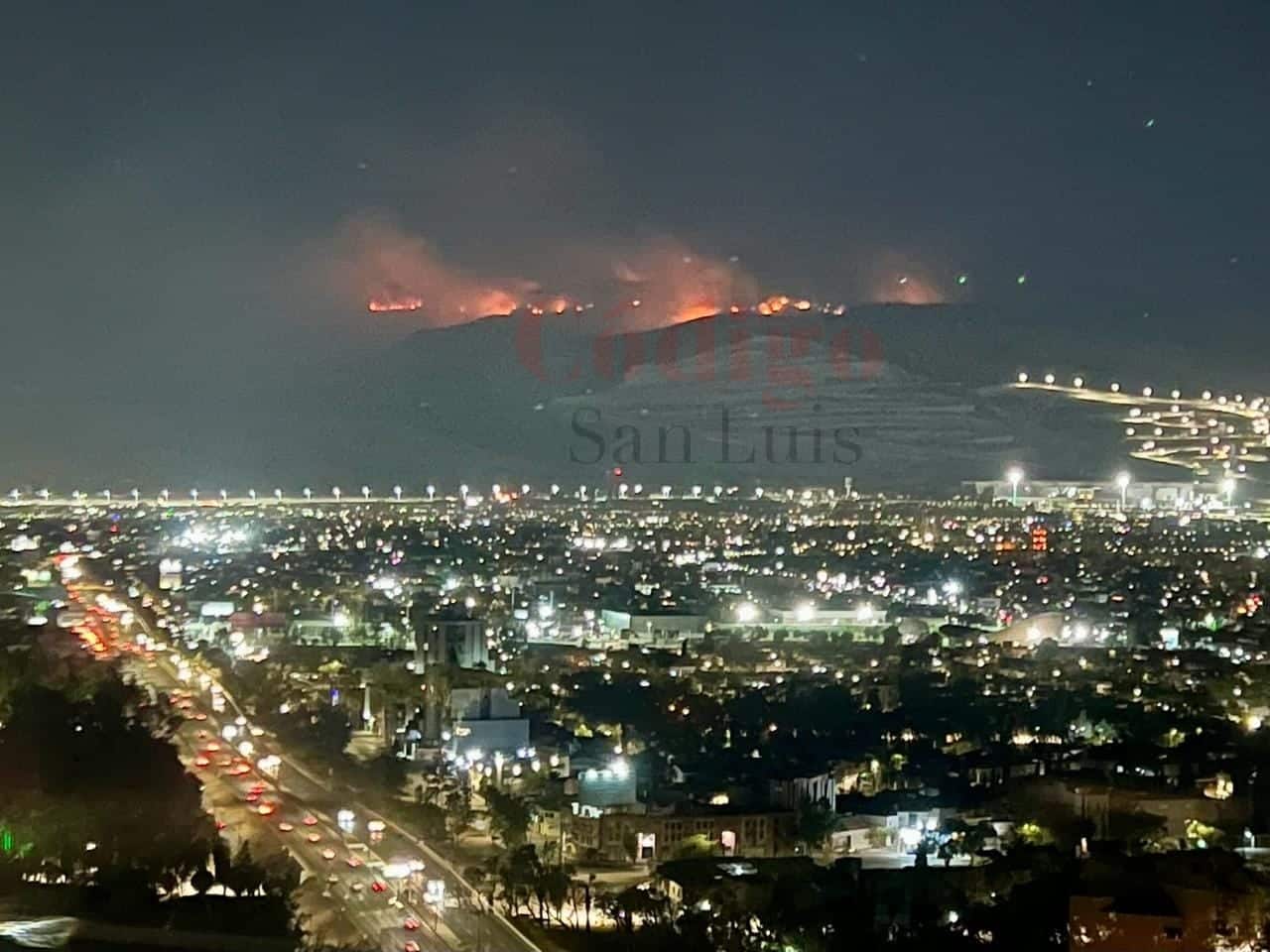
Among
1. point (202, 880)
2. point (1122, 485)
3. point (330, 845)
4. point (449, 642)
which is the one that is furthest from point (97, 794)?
point (1122, 485)

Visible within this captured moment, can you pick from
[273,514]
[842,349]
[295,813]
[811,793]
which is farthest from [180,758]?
[273,514]

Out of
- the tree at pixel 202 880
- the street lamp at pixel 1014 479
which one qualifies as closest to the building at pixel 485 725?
the tree at pixel 202 880

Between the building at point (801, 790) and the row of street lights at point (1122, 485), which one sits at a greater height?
the row of street lights at point (1122, 485)

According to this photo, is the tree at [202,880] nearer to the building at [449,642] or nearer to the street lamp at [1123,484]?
the building at [449,642]

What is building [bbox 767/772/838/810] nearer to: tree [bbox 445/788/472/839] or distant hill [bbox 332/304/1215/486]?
tree [bbox 445/788/472/839]

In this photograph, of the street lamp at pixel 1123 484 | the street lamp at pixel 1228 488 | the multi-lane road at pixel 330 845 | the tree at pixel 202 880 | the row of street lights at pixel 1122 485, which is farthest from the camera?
the street lamp at pixel 1123 484

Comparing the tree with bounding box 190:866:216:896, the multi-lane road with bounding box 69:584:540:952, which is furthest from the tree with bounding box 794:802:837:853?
the tree with bounding box 190:866:216:896
